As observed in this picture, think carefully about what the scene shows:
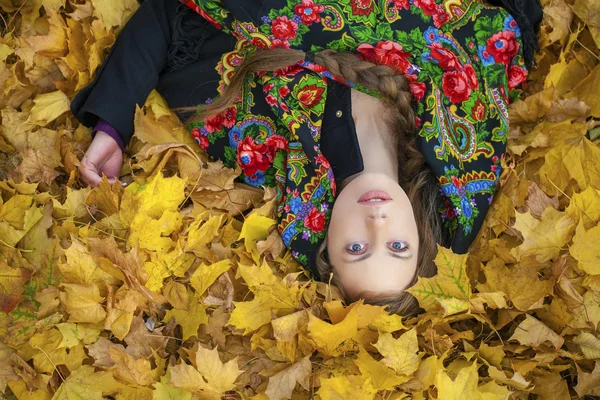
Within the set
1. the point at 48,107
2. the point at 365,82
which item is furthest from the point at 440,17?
the point at 48,107

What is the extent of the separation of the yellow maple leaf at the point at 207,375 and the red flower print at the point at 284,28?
1114 mm

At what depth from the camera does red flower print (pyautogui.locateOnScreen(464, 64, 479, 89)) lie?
8.02 ft

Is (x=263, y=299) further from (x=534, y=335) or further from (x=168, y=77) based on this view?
(x=168, y=77)

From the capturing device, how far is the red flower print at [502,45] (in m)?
2.59

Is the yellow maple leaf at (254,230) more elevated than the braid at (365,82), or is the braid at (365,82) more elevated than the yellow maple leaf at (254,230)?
the braid at (365,82)

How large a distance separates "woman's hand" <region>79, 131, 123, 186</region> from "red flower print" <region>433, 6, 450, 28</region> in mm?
1269

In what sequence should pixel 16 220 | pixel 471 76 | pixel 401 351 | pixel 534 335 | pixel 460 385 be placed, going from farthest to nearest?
pixel 471 76, pixel 16 220, pixel 534 335, pixel 401 351, pixel 460 385

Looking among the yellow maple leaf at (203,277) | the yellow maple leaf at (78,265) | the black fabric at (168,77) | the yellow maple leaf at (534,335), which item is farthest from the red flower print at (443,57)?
the yellow maple leaf at (78,265)

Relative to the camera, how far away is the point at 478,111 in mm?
2445

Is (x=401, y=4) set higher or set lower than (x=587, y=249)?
higher

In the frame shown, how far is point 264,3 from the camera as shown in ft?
7.53

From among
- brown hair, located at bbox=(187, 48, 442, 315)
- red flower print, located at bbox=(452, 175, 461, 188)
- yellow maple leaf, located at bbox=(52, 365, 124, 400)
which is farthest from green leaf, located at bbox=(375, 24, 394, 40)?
yellow maple leaf, located at bbox=(52, 365, 124, 400)

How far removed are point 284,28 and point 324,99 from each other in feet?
0.94

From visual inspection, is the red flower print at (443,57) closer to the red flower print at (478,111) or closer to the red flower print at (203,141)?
the red flower print at (478,111)
